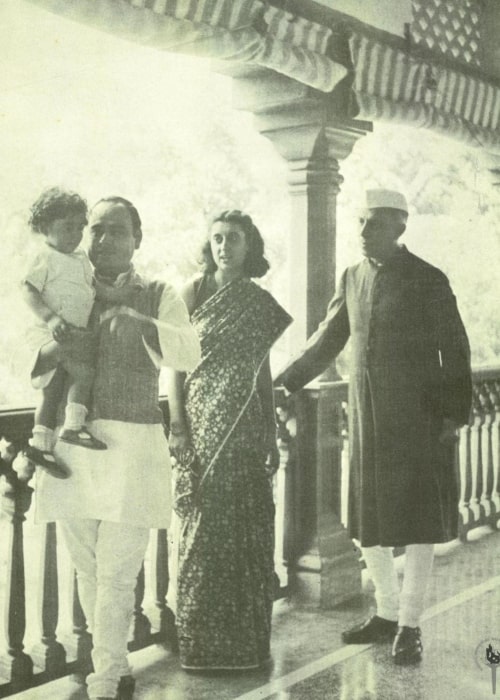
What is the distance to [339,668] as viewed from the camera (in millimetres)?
3127

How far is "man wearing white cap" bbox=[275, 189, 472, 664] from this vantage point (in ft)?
10.7

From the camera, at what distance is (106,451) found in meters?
2.65

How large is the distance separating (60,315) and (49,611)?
1.01 m

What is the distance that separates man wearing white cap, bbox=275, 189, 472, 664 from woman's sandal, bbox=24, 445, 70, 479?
119cm

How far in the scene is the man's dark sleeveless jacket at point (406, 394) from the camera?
325 centimetres

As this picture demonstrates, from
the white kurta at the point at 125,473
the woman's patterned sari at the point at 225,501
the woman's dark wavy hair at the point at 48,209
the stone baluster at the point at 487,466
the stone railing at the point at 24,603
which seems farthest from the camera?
the stone baluster at the point at 487,466

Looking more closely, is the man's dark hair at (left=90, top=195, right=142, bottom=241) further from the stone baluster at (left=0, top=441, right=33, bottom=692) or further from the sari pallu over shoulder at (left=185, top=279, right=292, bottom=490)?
the stone baluster at (left=0, top=441, right=33, bottom=692)

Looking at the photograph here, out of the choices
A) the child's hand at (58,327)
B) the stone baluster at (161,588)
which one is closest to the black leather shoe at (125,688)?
the stone baluster at (161,588)

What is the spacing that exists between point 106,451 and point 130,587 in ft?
1.35

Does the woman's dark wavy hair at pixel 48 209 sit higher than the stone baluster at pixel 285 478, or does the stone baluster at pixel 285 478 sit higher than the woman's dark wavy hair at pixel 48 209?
the woman's dark wavy hair at pixel 48 209

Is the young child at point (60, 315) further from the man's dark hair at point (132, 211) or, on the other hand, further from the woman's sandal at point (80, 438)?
the man's dark hair at point (132, 211)

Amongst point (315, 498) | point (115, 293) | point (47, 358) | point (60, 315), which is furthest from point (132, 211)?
point (315, 498)

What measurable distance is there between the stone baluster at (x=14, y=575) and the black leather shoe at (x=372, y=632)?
47.2 inches

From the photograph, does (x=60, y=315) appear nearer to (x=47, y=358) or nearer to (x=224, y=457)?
(x=47, y=358)
